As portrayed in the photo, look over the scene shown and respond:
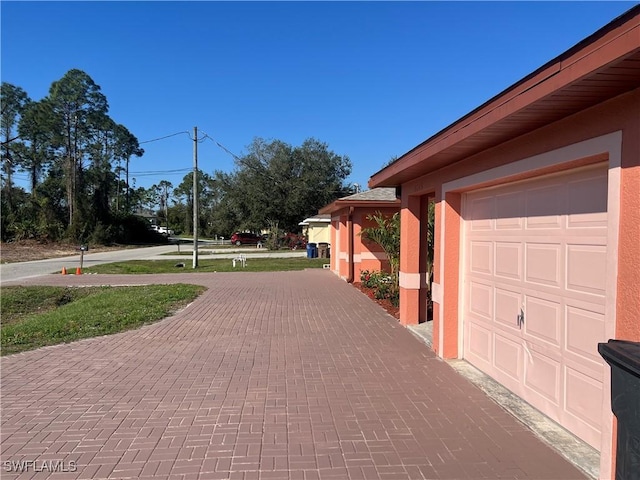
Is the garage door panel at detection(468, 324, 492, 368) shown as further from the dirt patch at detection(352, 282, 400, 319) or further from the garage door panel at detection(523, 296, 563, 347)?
the dirt patch at detection(352, 282, 400, 319)

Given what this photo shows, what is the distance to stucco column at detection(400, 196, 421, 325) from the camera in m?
8.45

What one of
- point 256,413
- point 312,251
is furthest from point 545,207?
point 312,251

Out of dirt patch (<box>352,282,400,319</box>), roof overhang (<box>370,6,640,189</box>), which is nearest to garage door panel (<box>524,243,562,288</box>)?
roof overhang (<box>370,6,640,189</box>)

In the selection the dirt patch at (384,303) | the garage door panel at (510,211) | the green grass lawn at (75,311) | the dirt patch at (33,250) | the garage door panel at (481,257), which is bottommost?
the green grass lawn at (75,311)

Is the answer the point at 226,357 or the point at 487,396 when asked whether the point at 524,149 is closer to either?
the point at 487,396

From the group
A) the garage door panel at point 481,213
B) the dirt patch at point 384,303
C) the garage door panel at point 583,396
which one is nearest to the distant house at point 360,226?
the dirt patch at point 384,303

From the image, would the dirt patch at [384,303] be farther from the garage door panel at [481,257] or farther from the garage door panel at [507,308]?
the garage door panel at [507,308]

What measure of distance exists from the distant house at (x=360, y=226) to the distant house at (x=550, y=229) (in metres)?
7.51

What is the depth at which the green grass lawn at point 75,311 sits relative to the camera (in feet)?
26.4

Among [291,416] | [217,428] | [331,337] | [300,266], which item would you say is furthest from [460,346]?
[300,266]

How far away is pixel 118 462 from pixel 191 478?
2.24 feet

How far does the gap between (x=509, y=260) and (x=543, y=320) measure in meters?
0.90

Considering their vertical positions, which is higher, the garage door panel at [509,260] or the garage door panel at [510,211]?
the garage door panel at [510,211]

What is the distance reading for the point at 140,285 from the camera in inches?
622
